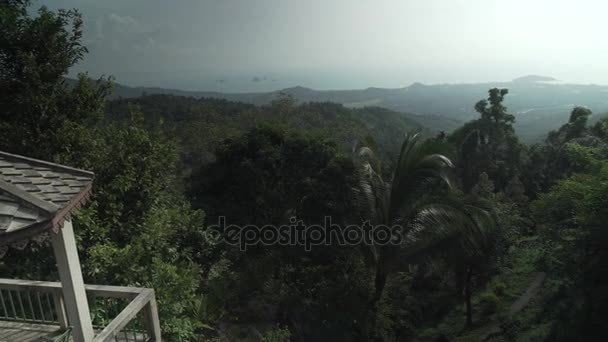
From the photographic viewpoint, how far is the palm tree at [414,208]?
589cm

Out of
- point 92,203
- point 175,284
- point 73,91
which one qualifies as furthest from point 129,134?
point 175,284

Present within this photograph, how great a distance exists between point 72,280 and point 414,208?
522 centimetres

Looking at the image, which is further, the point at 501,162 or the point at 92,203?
the point at 501,162

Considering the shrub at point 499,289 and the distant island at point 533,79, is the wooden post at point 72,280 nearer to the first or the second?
the shrub at point 499,289

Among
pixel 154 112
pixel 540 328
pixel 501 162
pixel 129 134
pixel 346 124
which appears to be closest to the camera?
pixel 129 134

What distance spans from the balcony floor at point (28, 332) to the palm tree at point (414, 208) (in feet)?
13.9

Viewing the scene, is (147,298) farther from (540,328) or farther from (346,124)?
(346,124)

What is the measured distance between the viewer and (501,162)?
68.7ft

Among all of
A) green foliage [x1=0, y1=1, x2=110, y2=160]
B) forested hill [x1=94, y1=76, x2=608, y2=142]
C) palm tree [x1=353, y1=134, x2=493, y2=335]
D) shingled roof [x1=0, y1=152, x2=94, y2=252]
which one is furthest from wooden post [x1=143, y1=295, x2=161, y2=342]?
forested hill [x1=94, y1=76, x2=608, y2=142]

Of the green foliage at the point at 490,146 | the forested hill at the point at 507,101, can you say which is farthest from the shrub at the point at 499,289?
the forested hill at the point at 507,101

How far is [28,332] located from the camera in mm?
3812

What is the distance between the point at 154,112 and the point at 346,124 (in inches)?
776

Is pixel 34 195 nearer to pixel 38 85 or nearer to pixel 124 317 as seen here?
pixel 124 317

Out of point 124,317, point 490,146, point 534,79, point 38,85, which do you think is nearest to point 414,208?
point 124,317
